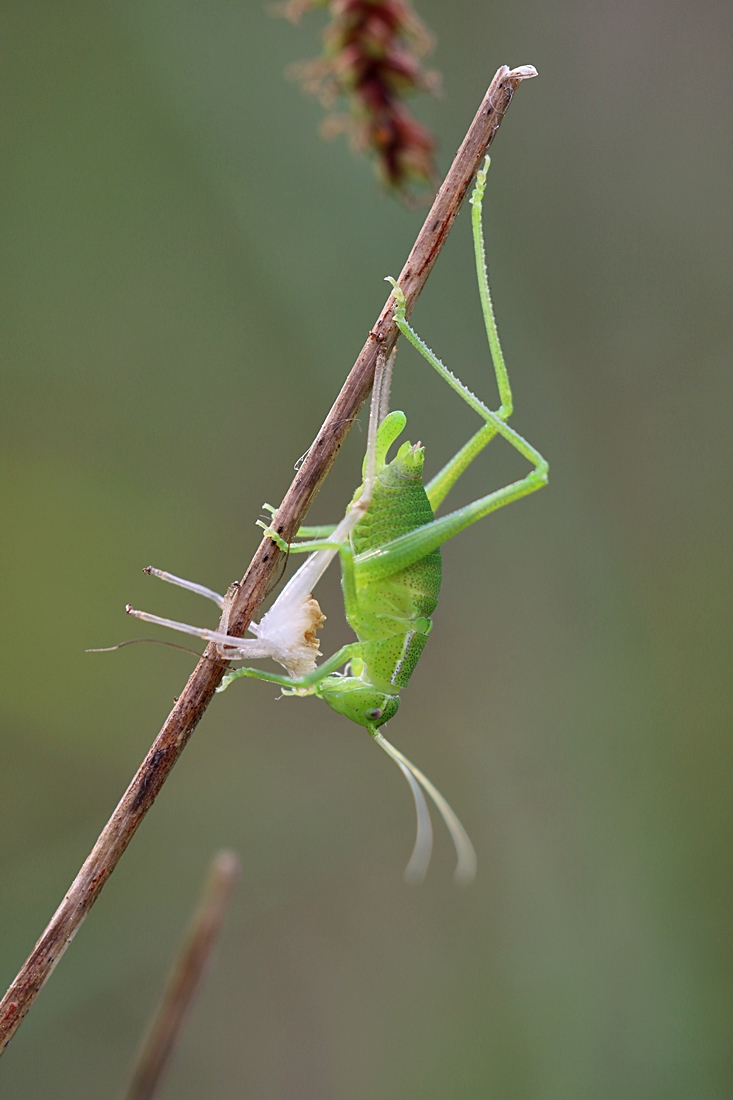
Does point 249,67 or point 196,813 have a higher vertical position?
point 249,67

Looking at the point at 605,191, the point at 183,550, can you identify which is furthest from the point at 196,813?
the point at 605,191

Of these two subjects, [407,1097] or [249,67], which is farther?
[407,1097]

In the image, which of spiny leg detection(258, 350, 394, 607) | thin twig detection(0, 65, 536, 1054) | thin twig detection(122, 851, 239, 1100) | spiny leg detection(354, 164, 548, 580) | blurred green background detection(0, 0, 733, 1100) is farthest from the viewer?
blurred green background detection(0, 0, 733, 1100)

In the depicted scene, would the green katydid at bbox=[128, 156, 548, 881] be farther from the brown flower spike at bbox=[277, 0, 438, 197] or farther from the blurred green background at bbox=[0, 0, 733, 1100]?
the blurred green background at bbox=[0, 0, 733, 1100]

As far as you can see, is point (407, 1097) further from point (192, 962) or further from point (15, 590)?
point (192, 962)

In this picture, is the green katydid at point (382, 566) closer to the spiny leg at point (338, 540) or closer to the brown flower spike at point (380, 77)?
the spiny leg at point (338, 540)

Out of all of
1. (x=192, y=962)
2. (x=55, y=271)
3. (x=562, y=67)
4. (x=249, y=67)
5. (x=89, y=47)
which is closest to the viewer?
(x=192, y=962)

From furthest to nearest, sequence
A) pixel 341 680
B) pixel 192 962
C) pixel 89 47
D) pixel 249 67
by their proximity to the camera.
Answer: pixel 89 47, pixel 249 67, pixel 341 680, pixel 192 962

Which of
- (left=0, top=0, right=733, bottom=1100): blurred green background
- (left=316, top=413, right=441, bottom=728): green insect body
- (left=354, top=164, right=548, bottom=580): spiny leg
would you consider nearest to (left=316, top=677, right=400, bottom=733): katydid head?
(left=316, top=413, right=441, bottom=728): green insect body
